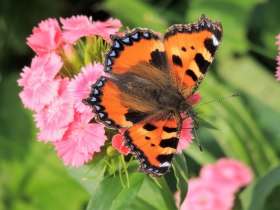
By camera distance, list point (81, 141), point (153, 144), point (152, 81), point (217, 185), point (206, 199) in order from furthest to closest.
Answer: point (217, 185) < point (206, 199) < point (152, 81) < point (81, 141) < point (153, 144)

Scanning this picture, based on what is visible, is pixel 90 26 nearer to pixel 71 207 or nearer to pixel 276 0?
pixel 71 207

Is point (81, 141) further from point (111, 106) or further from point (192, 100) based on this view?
point (192, 100)

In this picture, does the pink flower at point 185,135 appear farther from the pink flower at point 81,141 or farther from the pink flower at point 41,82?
the pink flower at point 41,82

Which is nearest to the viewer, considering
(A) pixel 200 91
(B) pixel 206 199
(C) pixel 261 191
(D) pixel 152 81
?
(D) pixel 152 81

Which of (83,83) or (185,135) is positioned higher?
(83,83)

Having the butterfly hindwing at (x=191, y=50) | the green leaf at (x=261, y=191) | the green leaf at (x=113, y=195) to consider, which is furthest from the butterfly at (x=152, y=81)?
the green leaf at (x=261, y=191)

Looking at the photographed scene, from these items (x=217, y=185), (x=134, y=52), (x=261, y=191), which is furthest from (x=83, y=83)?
(x=217, y=185)

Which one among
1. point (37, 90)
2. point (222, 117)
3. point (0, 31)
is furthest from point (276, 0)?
point (37, 90)
